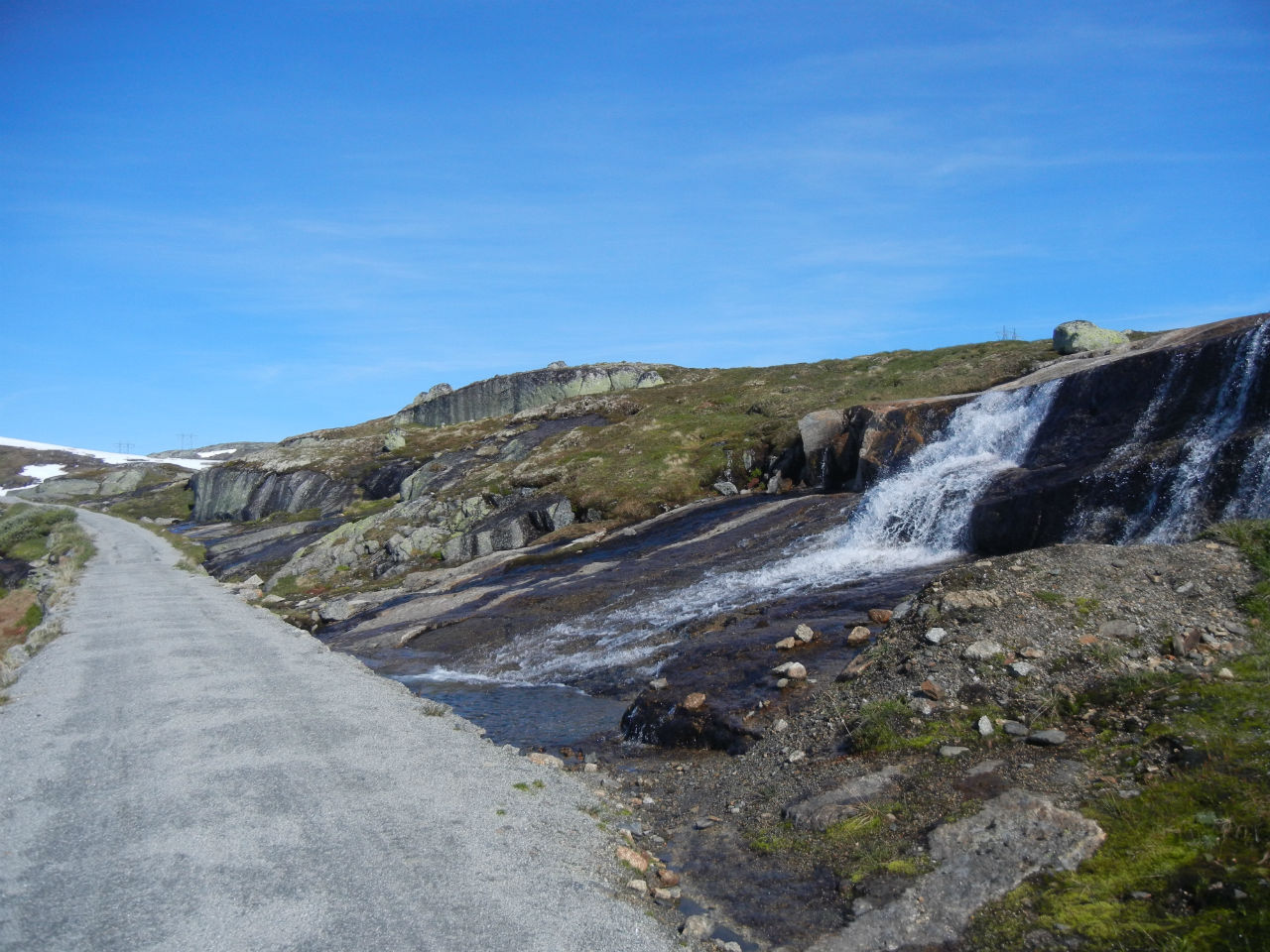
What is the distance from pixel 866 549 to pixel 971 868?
22909 millimetres

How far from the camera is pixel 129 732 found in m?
14.5

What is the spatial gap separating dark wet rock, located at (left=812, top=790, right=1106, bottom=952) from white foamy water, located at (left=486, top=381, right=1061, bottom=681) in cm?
1321

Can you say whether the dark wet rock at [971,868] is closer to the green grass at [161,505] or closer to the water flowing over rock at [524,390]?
the water flowing over rock at [524,390]

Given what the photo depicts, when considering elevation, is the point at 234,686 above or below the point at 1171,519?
below

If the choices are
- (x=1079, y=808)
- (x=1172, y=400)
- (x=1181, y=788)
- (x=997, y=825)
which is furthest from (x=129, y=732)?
(x=1172, y=400)

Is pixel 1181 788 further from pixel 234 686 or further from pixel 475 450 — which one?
pixel 475 450

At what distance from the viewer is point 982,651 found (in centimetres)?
1247

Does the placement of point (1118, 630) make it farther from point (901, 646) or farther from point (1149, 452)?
point (1149, 452)

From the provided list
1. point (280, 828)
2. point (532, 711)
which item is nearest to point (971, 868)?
point (280, 828)

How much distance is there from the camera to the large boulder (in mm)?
57781

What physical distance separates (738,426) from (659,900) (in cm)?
5411

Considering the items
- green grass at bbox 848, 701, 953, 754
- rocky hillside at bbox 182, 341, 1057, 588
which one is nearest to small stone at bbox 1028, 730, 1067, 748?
green grass at bbox 848, 701, 953, 754

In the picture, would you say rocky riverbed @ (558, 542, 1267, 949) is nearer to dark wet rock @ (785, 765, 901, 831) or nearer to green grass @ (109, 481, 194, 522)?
dark wet rock @ (785, 765, 901, 831)

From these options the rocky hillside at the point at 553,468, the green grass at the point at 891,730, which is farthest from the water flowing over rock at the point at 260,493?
the green grass at the point at 891,730
